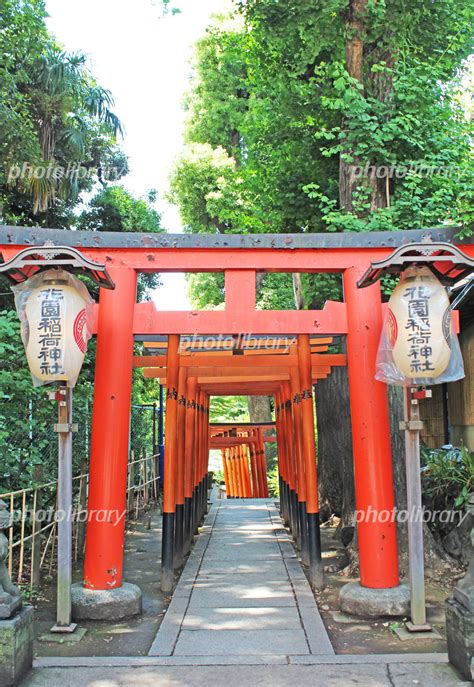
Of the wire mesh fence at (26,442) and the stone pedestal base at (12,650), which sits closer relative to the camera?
the stone pedestal base at (12,650)

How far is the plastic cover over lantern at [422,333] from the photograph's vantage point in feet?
17.2

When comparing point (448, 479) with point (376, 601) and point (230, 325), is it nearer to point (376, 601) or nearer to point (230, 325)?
point (376, 601)

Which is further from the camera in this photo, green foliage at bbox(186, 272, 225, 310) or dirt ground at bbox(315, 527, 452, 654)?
green foliage at bbox(186, 272, 225, 310)

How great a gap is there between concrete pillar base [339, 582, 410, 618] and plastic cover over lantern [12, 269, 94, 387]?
Answer: 336 cm

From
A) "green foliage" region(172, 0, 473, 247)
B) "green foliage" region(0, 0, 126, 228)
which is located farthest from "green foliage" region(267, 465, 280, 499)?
"green foliage" region(172, 0, 473, 247)

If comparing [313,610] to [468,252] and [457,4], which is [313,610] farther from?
[457,4]

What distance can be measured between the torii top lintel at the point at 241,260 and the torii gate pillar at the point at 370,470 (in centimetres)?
23

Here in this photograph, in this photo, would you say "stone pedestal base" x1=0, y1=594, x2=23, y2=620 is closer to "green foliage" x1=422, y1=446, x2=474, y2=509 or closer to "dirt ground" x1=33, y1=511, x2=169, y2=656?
"dirt ground" x1=33, y1=511, x2=169, y2=656

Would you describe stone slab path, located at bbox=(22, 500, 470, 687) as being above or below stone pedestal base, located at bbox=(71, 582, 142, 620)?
below

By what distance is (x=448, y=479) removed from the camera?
7.99 m

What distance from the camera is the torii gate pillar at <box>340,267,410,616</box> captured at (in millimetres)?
5898

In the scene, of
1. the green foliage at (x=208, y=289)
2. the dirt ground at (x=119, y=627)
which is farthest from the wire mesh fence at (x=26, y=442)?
the green foliage at (x=208, y=289)

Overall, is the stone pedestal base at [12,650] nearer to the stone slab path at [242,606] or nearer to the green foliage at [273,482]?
the stone slab path at [242,606]

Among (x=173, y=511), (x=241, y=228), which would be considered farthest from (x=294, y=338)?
(x=241, y=228)
